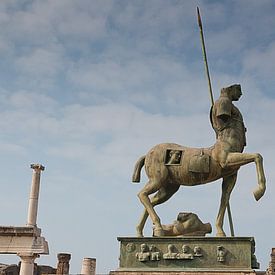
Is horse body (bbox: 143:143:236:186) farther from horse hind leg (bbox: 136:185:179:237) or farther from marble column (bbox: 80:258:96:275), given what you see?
marble column (bbox: 80:258:96:275)

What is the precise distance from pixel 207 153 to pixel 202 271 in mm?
2087

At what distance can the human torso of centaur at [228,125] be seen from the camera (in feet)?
32.9

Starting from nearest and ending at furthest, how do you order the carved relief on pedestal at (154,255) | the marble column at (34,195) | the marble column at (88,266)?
1. the carved relief on pedestal at (154,255)
2. the marble column at (34,195)
3. the marble column at (88,266)

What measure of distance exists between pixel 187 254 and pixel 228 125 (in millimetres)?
2444

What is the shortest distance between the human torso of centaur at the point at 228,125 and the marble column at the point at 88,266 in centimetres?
2164

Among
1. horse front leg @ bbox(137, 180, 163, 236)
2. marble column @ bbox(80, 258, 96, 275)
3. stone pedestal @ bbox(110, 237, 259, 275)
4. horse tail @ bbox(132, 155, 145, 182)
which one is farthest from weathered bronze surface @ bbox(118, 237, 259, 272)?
marble column @ bbox(80, 258, 96, 275)

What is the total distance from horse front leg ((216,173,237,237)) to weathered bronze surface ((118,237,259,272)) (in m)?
0.48

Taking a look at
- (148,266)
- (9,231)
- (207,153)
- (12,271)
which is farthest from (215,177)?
(12,271)

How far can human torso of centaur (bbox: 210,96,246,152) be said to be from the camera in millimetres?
10039

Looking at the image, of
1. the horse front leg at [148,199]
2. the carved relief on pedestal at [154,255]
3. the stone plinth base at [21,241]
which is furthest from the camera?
the stone plinth base at [21,241]

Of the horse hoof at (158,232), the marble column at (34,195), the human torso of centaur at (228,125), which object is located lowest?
the horse hoof at (158,232)

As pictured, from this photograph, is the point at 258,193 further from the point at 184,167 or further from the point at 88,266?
the point at 88,266

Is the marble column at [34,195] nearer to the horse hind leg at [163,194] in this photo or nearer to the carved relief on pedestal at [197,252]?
the horse hind leg at [163,194]

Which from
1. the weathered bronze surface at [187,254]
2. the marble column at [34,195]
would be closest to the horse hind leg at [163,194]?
the weathered bronze surface at [187,254]
